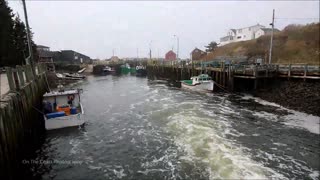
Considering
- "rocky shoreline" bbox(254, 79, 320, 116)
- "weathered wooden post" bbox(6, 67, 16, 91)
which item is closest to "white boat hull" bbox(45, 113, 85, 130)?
"weathered wooden post" bbox(6, 67, 16, 91)

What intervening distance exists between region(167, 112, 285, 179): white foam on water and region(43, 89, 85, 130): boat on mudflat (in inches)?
274

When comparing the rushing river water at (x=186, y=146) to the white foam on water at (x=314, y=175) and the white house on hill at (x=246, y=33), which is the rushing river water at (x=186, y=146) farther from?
the white house on hill at (x=246, y=33)

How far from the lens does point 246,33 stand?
95.9 m

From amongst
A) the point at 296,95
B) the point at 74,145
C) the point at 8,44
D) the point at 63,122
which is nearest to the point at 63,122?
the point at 63,122

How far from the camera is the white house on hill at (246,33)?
87688 mm

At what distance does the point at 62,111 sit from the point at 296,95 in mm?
22492

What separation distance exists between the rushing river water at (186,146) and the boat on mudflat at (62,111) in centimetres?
56

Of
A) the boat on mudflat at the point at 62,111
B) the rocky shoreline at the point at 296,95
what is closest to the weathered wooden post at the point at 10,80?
the boat on mudflat at the point at 62,111

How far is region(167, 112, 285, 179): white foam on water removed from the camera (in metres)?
10.3

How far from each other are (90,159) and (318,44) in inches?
2444

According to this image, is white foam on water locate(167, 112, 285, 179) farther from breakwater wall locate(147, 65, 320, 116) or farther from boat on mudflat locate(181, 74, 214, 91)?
boat on mudflat locate(181, 74, 214, 91)

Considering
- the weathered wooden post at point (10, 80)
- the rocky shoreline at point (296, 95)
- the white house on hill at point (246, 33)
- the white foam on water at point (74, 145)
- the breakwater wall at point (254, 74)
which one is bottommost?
the white foam on water at point (74, 145)

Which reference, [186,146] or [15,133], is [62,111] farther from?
[186,146]

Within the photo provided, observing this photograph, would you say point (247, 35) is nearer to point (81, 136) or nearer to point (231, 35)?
point (231, 35)
